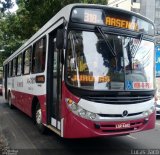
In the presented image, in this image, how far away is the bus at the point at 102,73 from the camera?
23.4 feet

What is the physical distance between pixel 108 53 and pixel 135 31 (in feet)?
3.41

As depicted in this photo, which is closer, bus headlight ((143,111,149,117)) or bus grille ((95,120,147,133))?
bus grille ((95,120,147,133))

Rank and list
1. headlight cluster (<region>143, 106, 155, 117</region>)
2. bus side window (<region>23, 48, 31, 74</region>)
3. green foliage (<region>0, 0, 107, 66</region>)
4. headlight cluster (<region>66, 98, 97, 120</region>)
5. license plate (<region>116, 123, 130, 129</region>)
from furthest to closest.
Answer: green foliage (<region>0, 0, 107, 66</region>) → bus side window (<region>23, 48, 31, 74</region>) → headlight cluster (<region>143, 106, 155, 117</region>) → license plate (<region>116, 123, 130, 129</region>) → headlight cluster (<region>66, 98, 97, 120</region>)

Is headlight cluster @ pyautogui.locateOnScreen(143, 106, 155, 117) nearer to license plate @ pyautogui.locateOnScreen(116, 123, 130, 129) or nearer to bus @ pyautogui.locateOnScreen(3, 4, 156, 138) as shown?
bus @ pyautogui.locateOnScreen(3, 4, 156, 138)

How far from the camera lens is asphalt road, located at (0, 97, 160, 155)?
793cm

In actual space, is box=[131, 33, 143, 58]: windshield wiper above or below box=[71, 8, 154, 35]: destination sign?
below

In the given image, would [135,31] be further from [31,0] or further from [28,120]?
[31,0]

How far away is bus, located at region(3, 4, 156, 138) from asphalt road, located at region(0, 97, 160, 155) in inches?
23.6

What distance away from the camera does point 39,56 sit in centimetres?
1005

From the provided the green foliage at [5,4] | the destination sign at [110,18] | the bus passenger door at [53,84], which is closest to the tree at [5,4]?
the green foliage at [5,4]

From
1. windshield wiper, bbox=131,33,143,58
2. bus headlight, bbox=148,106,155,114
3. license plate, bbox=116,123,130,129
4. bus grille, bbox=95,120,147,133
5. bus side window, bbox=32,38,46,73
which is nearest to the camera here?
bus grille, bbox=95,120,147,133

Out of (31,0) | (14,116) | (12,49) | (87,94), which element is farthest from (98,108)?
(12,49)

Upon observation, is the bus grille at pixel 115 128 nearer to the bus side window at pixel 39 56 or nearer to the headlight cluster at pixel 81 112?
Answer: the headlight cluster at pixel 81 112

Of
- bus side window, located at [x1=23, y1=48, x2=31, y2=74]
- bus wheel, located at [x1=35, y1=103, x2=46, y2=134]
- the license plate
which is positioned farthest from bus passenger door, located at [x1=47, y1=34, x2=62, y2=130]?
bus side window, located at [x1=23, y1=48, x2=31, y2=74]
